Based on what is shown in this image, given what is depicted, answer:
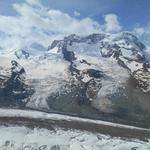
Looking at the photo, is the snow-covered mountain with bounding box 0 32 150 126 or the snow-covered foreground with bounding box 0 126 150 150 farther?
the snow-covered mountain with bounding box 0 32 150 126

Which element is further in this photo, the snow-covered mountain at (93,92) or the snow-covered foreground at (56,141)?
the snow-covered mountain at (93,92)

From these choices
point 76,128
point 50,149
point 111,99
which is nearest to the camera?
point 50,149

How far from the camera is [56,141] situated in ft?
229

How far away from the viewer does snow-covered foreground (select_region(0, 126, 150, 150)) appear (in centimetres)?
6706

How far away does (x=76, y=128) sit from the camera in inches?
3433

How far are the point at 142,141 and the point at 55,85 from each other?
4318 inches

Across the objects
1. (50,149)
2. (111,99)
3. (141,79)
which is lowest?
(50,149)

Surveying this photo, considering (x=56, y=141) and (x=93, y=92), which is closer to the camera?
(x=56, y=141)

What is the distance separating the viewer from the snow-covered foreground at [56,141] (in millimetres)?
67062

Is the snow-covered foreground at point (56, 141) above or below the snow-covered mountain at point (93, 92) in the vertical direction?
below

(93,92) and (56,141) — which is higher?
(93,92)

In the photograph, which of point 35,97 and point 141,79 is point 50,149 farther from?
point 141,79

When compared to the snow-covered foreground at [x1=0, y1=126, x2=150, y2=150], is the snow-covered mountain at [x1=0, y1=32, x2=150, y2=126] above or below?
above

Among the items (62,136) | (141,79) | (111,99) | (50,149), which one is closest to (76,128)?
(62,136)
